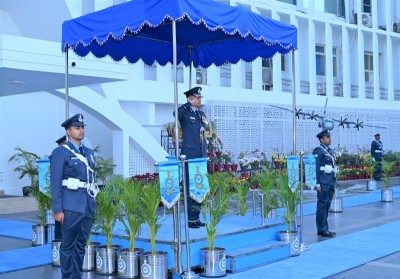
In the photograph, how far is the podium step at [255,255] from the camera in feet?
23.5

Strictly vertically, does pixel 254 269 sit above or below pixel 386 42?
below

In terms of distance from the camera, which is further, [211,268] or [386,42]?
[386,42]

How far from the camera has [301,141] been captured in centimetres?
2217

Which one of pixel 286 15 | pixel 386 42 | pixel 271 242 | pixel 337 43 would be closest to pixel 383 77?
pixel 386 42

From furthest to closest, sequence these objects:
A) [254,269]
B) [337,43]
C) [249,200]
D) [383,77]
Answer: [383,77] → [337,43] → [249,200] → [254,269]

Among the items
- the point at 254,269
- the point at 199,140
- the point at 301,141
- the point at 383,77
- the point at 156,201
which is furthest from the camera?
the point at 383,77

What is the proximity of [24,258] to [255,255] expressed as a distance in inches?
127

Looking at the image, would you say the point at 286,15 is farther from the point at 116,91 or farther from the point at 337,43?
the point at 116,91

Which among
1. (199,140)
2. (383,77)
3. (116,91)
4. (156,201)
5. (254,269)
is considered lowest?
(254,269)

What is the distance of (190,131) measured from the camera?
7.81 metres

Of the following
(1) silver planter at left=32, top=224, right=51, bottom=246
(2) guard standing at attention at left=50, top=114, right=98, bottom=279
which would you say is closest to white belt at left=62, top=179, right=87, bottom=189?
(2) guard standing at attention at left=50, top=114, right=98, bottom=279

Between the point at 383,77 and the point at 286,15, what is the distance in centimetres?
775

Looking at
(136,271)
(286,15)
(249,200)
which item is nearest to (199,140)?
(136,271)

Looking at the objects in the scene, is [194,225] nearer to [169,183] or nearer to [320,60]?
[169,183]
